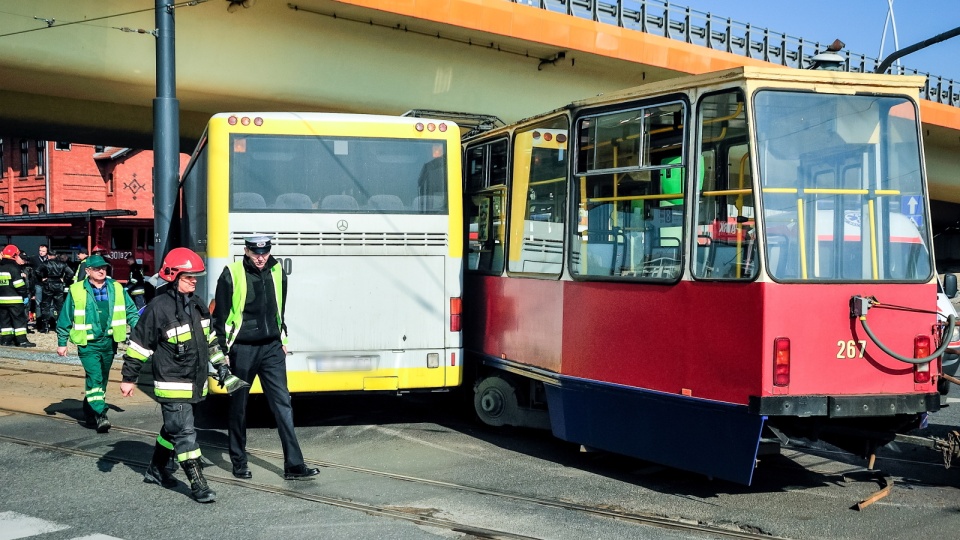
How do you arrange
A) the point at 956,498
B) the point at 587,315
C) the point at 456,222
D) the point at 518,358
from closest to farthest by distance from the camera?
1. the point at 956,498
2. the point at 587,315
3. the point at 518,358
4. the point at 456,222

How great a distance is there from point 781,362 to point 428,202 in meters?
4.15

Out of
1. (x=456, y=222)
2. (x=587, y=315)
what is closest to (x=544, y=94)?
(x=456, y=222)

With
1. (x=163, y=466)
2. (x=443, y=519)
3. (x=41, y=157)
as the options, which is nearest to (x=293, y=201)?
(x=163, y=466)

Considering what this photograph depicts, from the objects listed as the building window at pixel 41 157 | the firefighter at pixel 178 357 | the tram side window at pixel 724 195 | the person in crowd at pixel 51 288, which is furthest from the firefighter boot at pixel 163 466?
the building window at pixel 41 157

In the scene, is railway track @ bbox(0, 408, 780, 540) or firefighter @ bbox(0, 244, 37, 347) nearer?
railway track @ bbox(0, 408, 780, 540)

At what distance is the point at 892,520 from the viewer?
6.40m

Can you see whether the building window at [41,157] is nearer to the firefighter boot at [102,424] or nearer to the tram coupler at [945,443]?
the firefighter boot at [102,424]

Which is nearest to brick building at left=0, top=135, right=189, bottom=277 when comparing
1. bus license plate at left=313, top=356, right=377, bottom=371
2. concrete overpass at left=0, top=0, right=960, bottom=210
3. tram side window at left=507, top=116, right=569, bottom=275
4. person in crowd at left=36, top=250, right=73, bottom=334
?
person in crowd at left=36, top=250, right=73, bottom=334

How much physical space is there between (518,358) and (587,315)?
4.46 feet

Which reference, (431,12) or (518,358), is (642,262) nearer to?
(518,358)

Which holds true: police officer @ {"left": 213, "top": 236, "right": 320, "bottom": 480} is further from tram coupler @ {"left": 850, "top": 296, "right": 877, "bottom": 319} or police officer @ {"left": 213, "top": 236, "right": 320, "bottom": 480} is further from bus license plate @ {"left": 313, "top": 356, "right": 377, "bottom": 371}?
tram coupler @ {"left": 850, "top": 296, "right": 877, "bottom": 319}

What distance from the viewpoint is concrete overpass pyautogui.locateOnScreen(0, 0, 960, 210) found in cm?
1599

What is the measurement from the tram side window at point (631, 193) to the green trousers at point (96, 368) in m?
4.72

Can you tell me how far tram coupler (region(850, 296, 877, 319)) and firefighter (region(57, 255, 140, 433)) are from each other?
6.41 m
